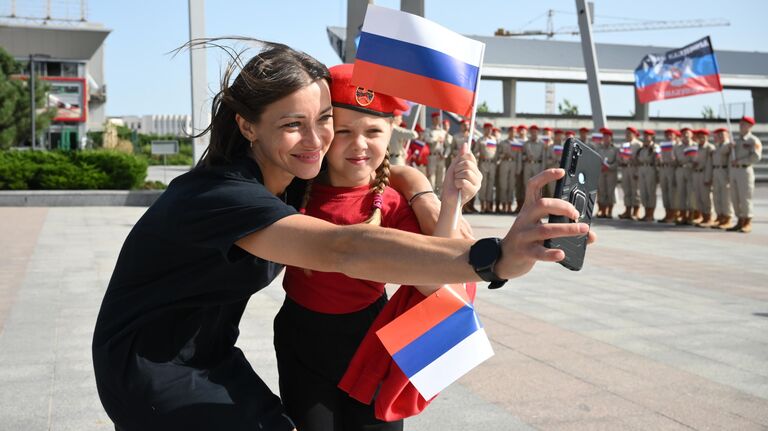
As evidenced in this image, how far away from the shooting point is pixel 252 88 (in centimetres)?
191

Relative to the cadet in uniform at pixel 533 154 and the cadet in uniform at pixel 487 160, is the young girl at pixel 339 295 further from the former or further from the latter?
the cadet in uniform at pixel 533 154

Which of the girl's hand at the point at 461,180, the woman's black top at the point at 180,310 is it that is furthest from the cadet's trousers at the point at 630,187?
the woman's black top at the point at 180,310

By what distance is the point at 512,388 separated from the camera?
468cm

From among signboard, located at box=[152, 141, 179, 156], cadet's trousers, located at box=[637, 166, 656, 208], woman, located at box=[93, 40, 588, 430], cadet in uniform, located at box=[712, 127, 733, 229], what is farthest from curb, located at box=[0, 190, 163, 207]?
woman, located at box=[93, 40, 588, 430]

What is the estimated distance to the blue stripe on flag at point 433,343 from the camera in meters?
2.01

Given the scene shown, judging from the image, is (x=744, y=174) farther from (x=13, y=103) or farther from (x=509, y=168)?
(x=13, y=103)

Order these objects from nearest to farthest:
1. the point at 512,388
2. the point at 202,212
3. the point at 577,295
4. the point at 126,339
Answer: the point at 202,212, the point at 126,339, the point at 512,388, the point at 577,295

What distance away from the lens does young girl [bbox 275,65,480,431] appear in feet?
7.47

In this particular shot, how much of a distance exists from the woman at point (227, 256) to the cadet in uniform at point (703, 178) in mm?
16384

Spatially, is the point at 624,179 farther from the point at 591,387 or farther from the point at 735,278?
the point at 591,387

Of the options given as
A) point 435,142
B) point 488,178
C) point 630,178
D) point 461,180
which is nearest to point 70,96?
point 435,142

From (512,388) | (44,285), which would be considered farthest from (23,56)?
(512,388)

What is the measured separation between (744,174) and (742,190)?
0.32m

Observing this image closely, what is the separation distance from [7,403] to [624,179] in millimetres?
17135
